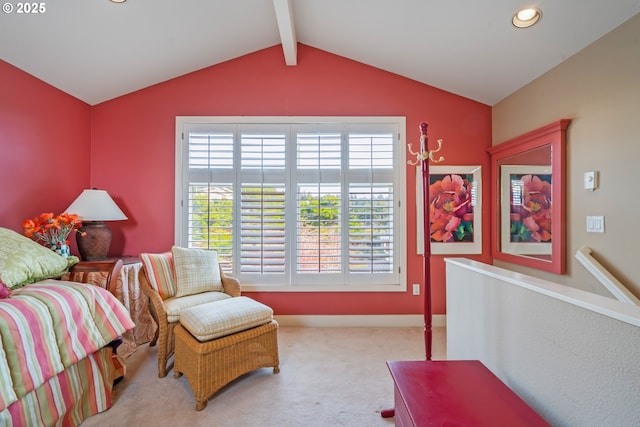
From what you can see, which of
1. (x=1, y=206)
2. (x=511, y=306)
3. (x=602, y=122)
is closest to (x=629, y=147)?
(x=602, y=122)

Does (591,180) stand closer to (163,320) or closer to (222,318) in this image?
(222,318)

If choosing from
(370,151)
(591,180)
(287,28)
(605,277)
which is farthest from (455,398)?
(287,28)

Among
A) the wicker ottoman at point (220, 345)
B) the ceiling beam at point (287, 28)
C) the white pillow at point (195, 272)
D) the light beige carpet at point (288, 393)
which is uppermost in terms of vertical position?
the ceiling beam at point (287, 28)

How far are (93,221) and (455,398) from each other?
300 centimetres

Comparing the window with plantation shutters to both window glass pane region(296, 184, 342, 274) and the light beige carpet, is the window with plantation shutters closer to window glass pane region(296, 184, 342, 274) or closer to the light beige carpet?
window glass pane region(296, 184, 342, 274)

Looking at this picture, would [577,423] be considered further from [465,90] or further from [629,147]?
[465,90]

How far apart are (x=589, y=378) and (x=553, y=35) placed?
2189 mm

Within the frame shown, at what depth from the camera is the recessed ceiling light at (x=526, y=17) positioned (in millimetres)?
1834

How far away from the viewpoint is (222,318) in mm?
1825

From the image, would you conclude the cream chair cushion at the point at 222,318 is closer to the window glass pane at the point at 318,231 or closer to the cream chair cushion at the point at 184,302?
the cream chair cushion at the point at 184,302

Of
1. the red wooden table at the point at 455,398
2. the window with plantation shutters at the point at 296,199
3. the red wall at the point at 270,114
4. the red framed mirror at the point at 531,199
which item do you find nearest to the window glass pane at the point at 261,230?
the window with plantation shutters at the point at 296,199

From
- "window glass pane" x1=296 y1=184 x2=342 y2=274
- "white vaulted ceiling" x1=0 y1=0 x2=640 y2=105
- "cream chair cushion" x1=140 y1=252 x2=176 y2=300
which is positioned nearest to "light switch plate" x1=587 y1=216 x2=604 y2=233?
"white vaulted ceiling" x1=0 y1=0 x2=640 y2=105

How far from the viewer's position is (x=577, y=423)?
35.8 inches

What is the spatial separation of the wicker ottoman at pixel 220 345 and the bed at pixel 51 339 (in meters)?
0.40
